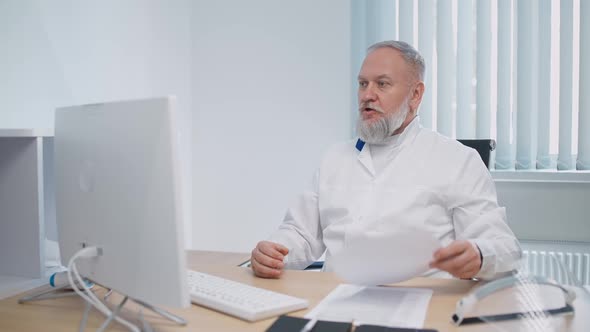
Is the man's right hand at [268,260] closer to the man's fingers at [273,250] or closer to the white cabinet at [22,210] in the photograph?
the man's fingers at [273,250]

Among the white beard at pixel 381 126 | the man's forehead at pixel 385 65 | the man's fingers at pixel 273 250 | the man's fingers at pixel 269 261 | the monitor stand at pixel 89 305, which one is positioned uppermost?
the man's forehead at pixel 385 65

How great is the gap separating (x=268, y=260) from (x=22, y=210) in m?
0.69

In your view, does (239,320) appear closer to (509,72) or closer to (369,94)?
(369,94)

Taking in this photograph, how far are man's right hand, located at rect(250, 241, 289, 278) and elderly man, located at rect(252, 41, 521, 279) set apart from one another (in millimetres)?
179

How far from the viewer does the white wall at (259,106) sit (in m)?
3.08

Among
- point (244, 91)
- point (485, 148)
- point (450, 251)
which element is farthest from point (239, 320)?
point (244, 91)

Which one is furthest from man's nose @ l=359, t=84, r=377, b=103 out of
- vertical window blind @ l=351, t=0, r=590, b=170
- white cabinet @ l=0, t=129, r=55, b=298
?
vertical window blind @ l=351, t=0, r=590, b=170

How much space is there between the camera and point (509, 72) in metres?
2.75

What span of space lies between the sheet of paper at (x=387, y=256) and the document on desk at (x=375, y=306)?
0.04 meters

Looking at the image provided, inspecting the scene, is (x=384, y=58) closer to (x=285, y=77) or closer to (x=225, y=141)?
(x=285, y=77)

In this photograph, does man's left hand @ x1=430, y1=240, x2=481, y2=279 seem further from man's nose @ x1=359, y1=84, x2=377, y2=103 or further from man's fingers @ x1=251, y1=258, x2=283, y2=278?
man's nose @ x1=359, y1=84, x2=377, y2=103

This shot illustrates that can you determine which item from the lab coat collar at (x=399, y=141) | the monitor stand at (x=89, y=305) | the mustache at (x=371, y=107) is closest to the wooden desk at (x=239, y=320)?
the monitor stand at (x=89, y=305)

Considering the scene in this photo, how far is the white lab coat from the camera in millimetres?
1647

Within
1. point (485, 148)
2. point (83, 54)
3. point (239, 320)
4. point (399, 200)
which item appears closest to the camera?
point (239, 320)
